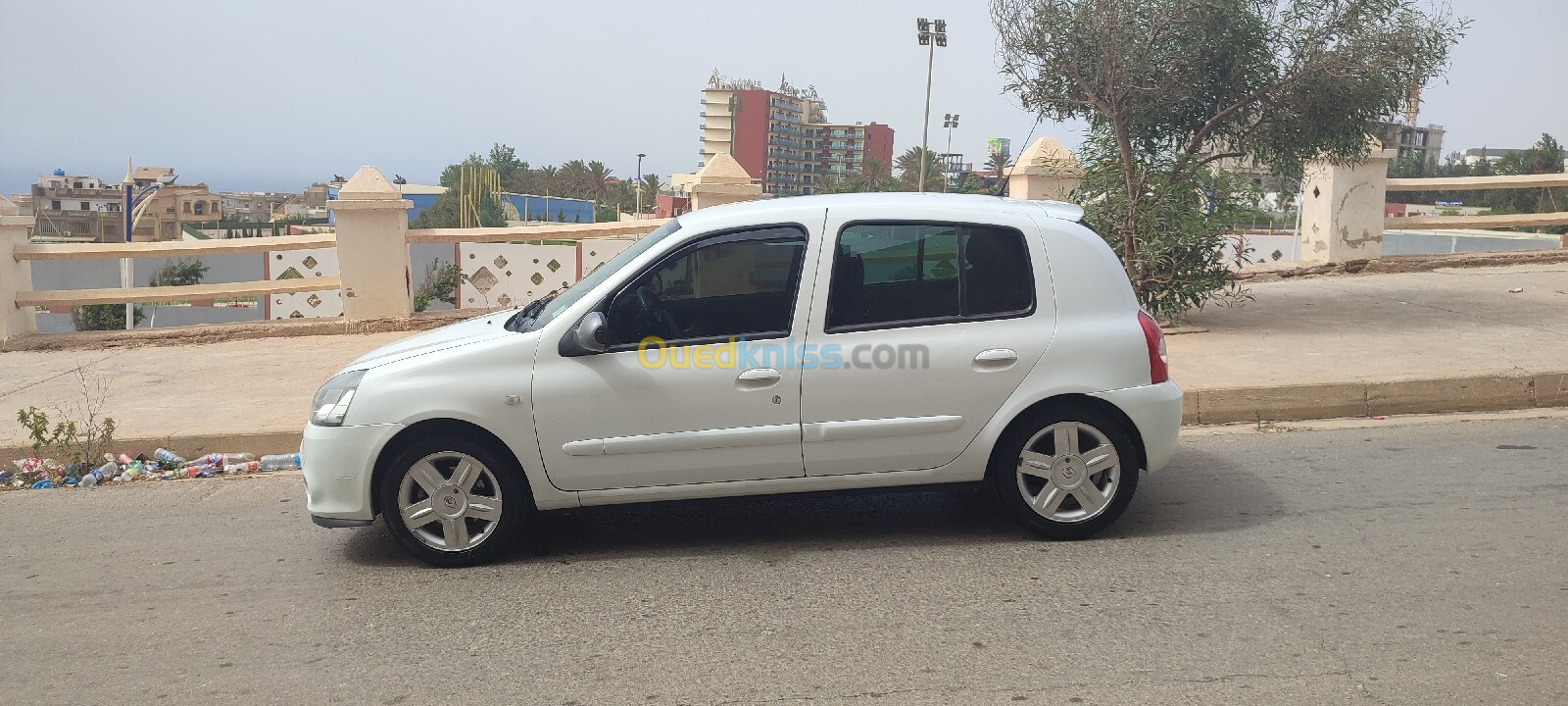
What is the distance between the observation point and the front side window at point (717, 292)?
5418 mm

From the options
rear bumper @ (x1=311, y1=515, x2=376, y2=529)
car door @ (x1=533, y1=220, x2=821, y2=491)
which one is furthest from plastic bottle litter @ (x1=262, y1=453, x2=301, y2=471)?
car door @ (x1=533, y1=220, x2=821, y2=491)

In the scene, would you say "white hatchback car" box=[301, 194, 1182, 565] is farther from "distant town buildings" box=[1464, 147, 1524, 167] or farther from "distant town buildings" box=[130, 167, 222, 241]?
"distant town buildings" box=[130, 167, 222, 241]

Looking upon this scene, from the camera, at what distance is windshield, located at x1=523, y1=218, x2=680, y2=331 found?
218 inches

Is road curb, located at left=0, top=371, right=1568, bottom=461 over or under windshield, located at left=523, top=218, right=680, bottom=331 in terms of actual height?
under

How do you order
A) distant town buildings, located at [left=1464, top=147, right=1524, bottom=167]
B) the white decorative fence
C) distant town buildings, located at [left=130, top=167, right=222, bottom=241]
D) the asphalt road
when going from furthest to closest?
1. distant town buildings, located at [left=130, top=167, right=222, bottom=241]
2. distant town buildings, located at [left=1464, top=147, right=1524, bottom=167]
3. the white decorative fence
4. the asphalt road

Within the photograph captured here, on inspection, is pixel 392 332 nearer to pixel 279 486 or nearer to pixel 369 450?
pixel 279 486

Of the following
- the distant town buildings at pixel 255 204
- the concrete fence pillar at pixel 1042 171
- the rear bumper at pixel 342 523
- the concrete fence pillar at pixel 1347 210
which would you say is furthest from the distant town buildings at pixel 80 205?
the rear bumper at pixel 342 523

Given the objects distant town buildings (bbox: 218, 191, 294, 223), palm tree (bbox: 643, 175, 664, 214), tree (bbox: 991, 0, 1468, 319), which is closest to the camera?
tree (bbox: 991, 0, 1468, 319)

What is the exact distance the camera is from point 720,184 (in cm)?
1329

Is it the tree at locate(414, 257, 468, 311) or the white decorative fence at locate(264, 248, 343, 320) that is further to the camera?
the tree at locate(414, 257, 468, 311)

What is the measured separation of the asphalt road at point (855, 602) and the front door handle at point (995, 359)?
2.75 ft

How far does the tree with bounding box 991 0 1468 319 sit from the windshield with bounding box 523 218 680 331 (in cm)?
589

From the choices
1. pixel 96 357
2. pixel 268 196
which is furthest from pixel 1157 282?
pixel 268 196

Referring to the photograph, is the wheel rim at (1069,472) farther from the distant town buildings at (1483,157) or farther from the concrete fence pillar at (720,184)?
the distant town buildings at (1483,157)
